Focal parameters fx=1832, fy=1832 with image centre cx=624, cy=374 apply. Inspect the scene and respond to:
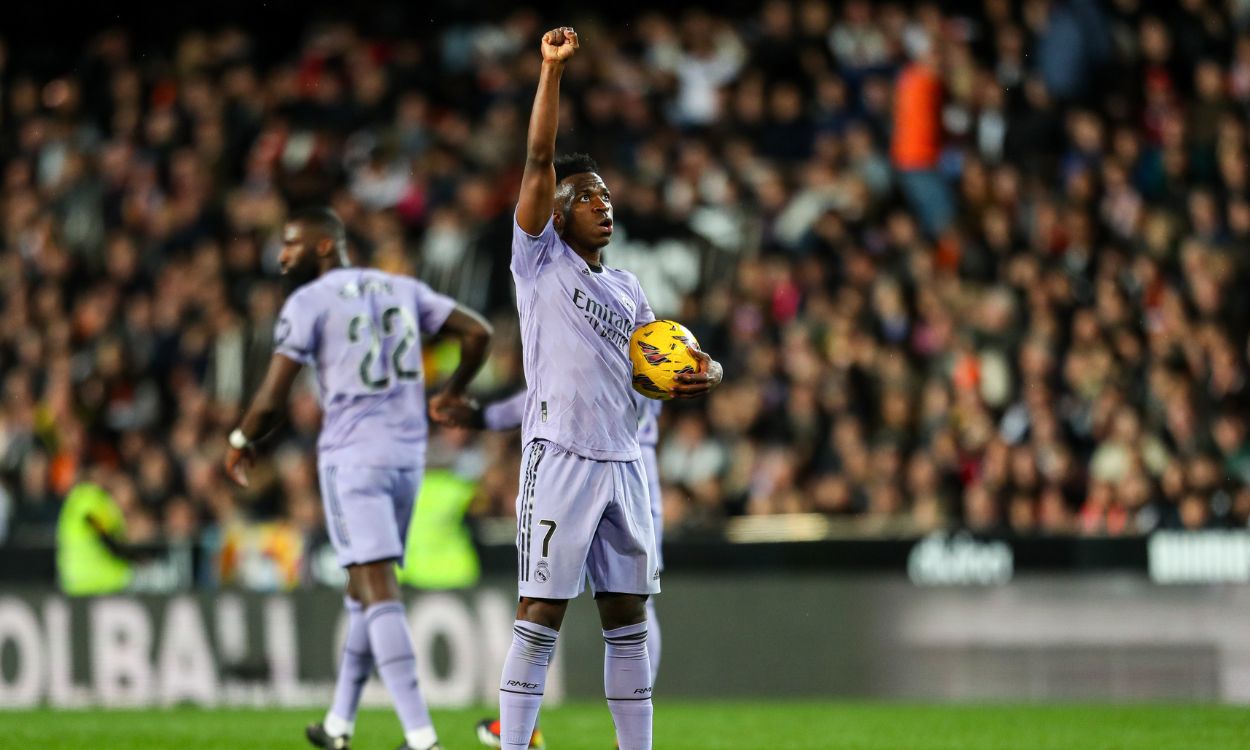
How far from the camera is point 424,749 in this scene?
8320 mm

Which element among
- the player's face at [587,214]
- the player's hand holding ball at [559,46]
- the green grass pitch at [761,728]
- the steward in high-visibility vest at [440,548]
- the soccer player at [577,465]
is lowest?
the green grass pitch at [761,728]

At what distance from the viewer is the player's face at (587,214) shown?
7.00 m

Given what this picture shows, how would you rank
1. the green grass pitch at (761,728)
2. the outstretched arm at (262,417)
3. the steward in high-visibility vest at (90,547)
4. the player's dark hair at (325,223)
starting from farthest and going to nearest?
the steward in high-visibility vest at (90,547)
the green grass pitch at (761,728)
the player's dark hair at (325,223)
the outstretched arm at (262,417)

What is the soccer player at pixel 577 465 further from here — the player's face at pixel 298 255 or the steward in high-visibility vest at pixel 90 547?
the steward in high-visibility vest at pixel 90 547

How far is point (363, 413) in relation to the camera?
29.1 ft

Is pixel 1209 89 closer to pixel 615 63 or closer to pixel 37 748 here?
pixel 615 63

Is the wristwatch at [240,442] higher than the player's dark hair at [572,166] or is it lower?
lower

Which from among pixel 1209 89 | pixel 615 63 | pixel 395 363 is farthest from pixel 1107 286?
pixel 395 363

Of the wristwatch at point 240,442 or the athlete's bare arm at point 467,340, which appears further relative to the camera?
the athlete's bare arm at point 467,340

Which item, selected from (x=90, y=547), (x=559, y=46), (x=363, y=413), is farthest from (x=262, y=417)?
(x=90, y=547)

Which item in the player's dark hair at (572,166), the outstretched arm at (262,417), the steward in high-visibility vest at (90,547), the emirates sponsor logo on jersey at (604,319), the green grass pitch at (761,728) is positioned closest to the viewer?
the emirates sponsor logo on jersey at (604,319)

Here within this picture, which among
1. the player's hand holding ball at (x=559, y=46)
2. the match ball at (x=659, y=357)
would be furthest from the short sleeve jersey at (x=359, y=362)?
the player's hand holding ball at (x=559, y=46)

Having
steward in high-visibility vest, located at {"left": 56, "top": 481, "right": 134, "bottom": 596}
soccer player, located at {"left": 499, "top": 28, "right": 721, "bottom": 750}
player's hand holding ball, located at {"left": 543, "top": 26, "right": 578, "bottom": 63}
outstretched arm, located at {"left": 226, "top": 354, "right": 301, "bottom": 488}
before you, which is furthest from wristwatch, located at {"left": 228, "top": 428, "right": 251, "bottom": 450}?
steward in high-visibility vest, located at {"left": 56, "top": 481, "right": 134, "bottom": 596}

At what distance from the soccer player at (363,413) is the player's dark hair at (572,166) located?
200 centimetres
